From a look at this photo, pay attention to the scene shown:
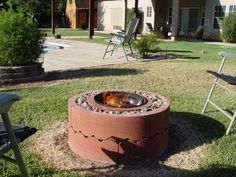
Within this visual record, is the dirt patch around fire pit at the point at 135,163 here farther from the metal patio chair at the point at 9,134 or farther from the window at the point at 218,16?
the window at the point at 218,16

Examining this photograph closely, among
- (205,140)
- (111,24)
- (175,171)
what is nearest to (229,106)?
(205,140)

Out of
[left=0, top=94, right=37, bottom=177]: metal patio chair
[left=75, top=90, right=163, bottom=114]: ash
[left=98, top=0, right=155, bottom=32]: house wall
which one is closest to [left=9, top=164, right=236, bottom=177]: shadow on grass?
[left=75, top=90, right=163, bottom=114]: ash

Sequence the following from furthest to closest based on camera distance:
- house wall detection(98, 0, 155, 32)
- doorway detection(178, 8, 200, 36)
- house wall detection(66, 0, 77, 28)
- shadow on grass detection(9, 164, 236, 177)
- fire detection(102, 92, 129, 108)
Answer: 1. house wall detection(66, 0, 77, 28)
2. house wall detection(98, 0, 155, 32)
3. doorway detection(178, 8, 200, 36)
4. fire detection(102, 92, 129, 108)
5. shadow on grass detection(9, 164, 236, 177)

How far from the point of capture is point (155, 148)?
3668 millimetres

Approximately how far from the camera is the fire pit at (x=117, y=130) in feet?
11.3

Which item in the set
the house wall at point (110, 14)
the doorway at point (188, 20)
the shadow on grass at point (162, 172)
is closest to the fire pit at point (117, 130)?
the shadow on grass at point (162, 172)

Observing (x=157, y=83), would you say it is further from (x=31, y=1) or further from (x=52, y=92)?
(x=31, y=1)

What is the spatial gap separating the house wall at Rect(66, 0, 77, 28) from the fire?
110 feet

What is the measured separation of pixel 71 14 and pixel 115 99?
3541cm

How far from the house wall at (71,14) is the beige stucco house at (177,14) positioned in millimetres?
5423

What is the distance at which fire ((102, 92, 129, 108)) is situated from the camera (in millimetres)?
3843

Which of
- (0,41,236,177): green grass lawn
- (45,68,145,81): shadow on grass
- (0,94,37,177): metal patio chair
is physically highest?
(0,94,37,177): metal patio chair

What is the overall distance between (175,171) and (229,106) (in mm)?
2556

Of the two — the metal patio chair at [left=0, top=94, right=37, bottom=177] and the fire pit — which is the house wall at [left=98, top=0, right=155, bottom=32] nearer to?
the fire pit
